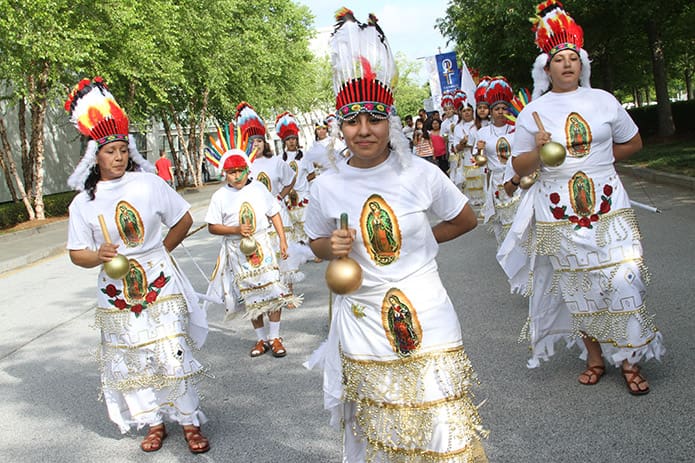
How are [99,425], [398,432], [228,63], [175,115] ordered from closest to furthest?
[398,432]
[99,425]
[228,63]
[175,115]

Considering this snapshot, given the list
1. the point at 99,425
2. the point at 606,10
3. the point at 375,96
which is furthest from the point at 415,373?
the point at 606,10

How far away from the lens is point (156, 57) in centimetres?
2225

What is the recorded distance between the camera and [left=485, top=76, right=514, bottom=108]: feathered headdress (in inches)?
308

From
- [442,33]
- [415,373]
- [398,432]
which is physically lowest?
[398,432]

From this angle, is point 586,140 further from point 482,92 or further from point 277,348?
point 482,92

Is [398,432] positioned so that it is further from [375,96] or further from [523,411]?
[523,411]

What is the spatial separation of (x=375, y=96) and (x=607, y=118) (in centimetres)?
208

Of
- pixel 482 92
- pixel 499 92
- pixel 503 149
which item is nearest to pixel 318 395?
pixel 503 149

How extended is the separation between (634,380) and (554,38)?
2.20 metres

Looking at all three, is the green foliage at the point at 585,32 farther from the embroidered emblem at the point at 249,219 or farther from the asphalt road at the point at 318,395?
the embroidered emblem at the point at 249,219

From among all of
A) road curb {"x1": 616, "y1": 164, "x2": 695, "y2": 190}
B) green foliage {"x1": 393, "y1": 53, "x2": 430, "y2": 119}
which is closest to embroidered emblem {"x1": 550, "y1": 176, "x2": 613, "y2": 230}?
road curb {"x1": 616, "y1": 164, "x2": 695, "y2": 190}

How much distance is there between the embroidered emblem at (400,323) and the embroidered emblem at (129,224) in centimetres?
200

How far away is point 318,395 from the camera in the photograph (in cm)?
504

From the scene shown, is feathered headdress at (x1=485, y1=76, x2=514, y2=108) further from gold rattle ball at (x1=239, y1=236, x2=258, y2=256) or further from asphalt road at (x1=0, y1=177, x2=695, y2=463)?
gold rattle ball at (x1=239, y1=236, x2=258, y2=256)
